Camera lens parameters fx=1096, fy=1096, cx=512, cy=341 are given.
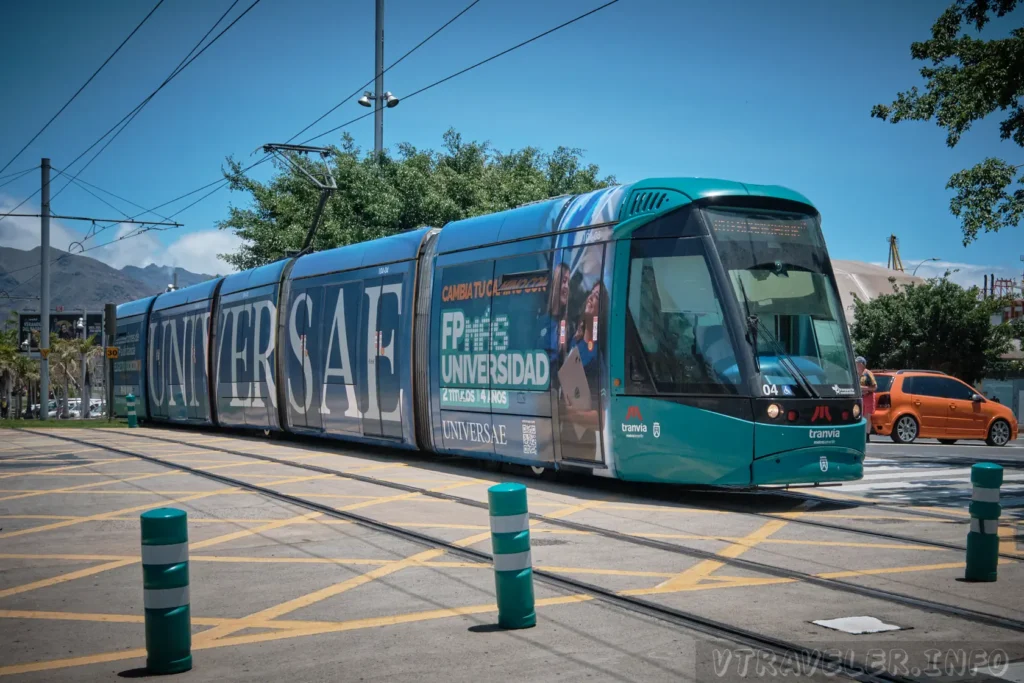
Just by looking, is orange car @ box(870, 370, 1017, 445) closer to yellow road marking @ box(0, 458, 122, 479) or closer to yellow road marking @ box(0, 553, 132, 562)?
yellow road marking @ box(0, 458, 122, 479)

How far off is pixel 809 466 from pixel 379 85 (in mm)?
33186

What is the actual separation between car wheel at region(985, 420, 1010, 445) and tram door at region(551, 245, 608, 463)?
15.6 metres

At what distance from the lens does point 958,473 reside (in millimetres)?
15648

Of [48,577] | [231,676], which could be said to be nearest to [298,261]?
Answer: [48,577]

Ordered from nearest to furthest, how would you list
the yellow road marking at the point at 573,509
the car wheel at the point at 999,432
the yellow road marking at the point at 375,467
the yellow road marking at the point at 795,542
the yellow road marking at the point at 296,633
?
the yellow road marking at the point at 296,633 → the yellow road marking at the point at 795,542 → the yellow road marking at the point at 573,509 → the yellow road marking at the point at 375,467 → the car wheel at the point at 999,432

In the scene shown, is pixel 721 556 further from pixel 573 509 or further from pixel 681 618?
pixel 573 509

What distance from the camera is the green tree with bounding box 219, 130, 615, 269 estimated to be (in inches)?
1462

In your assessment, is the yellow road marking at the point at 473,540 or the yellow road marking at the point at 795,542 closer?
the yellow road marking at the point at 795,542

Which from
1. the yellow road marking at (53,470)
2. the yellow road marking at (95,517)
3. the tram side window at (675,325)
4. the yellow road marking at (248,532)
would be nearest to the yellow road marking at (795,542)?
the tram side window at (675,325)

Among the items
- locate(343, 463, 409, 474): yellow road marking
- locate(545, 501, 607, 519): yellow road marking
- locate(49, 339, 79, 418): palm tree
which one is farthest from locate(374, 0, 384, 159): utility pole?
locate(49, 339, 79, 418): palm tree

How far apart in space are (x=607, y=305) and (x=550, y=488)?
2699 mm

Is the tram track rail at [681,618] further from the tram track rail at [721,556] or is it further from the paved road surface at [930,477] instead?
the paved road surface at [930,477]

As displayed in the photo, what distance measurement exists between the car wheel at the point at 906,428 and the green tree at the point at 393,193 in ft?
53.0

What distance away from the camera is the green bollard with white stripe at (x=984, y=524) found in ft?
25.1
